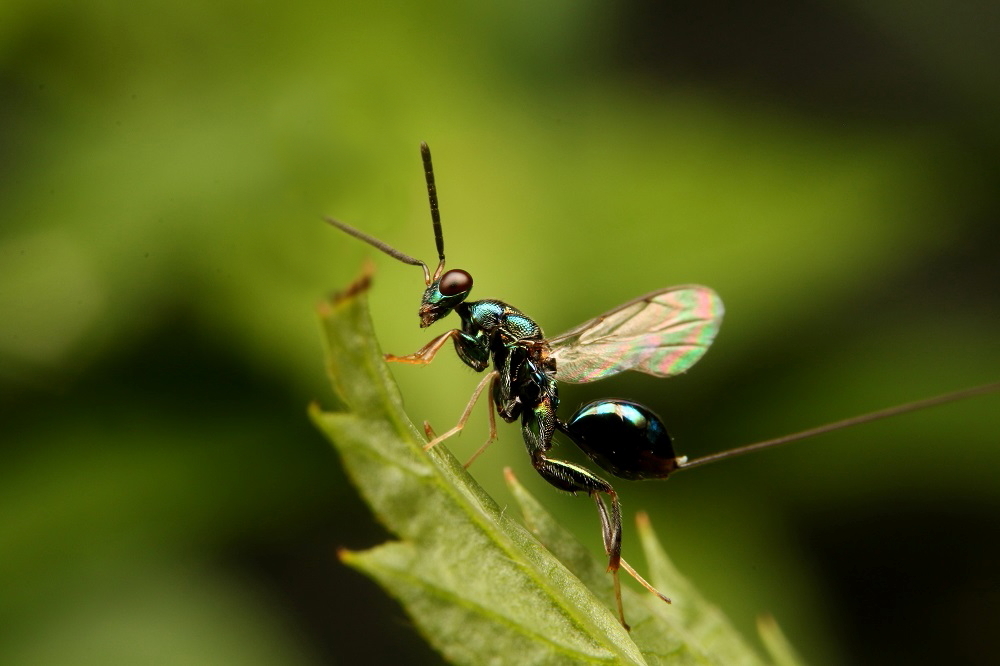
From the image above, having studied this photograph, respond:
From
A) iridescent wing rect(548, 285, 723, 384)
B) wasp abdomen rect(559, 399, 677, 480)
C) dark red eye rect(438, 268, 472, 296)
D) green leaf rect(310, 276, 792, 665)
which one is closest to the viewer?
green leaf rect(310, 276, 792, 665)

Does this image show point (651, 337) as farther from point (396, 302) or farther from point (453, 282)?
point (396, 302)

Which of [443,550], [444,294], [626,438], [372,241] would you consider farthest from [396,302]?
[443,550]

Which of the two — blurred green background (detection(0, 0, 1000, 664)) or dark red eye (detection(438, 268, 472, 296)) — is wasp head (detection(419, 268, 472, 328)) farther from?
blurred green background (detection(0, 0, 1000, 664))

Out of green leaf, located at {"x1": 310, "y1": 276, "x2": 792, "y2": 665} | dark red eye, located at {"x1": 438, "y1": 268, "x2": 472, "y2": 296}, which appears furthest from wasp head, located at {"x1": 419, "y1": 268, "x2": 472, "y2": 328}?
green leaf, located at {"x1": 310, "y1": 276, "x2": 792, "y2": 665}

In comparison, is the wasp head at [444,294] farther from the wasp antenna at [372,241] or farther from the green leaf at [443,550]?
the green leaf at [443,550]

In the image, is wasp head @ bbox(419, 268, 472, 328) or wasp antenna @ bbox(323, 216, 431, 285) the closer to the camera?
wasp antenna @ bbox(323, 216, 431, 285)

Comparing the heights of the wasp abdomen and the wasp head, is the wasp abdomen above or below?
below
